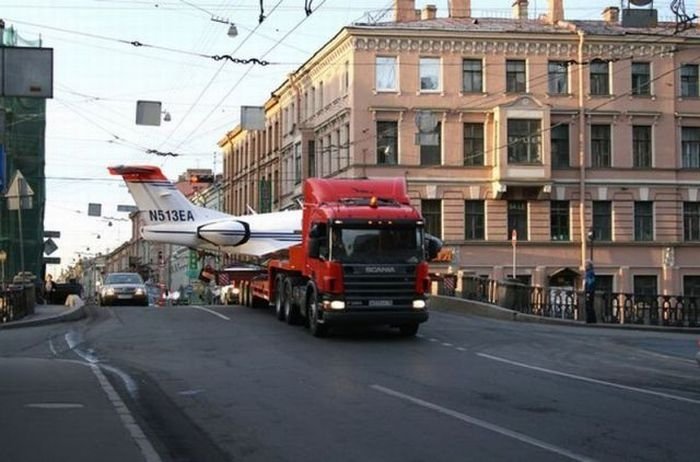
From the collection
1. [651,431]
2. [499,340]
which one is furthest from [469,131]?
[651,431]

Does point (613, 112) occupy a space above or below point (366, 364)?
above

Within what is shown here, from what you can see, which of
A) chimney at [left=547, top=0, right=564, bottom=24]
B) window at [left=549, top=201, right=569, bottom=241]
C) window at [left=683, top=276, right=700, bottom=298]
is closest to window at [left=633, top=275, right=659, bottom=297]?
window at [left=683, top=276, right=700, bottom=298]

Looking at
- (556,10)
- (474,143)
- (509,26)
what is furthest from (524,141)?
(556,10)

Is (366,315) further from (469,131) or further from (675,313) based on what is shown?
(469,131)

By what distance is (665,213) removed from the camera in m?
56.3

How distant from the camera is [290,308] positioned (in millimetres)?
25672

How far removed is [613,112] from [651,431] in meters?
47.6

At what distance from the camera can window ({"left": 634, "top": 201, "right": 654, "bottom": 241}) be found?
56250 mm

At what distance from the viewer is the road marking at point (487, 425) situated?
924 centimetres

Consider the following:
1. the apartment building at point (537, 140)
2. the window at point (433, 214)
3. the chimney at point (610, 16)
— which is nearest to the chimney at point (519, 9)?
the apartment building at point (537, 140)

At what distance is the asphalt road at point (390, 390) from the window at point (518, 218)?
1168 inches

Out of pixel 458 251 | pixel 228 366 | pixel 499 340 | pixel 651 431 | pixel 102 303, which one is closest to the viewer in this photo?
pixel 651 431

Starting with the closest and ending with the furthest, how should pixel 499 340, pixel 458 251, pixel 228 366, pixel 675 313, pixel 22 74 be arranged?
pixel 228 366 → pixel 22 74 → pixel 499 340 → pixel 675 313 → pixel 458 251

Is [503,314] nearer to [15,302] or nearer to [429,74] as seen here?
[15,302]
